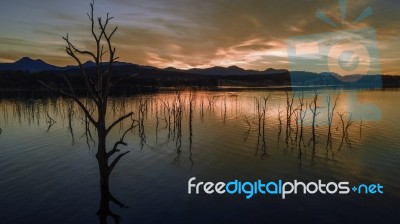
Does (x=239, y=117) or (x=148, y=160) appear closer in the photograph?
(x=148, y=160)

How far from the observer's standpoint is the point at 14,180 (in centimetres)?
1556

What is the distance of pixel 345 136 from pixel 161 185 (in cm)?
1963

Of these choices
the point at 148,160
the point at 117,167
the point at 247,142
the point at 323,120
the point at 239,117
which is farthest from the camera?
Result: the point at 239,117

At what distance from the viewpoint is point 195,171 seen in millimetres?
17672

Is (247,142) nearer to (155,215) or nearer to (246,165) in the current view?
(246,165)

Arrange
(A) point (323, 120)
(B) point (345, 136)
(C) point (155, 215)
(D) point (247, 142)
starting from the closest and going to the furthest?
1. (C) point (155, 215)
2. (D) point (247, 142)
3. (B) point (345, 136)
4. (A) point (323, 120)

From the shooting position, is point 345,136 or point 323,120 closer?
point 345,136

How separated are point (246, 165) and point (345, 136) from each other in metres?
13.7

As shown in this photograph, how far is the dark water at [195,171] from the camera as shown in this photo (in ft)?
39.5

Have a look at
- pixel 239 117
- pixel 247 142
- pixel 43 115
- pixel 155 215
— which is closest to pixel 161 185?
pixel 155 215

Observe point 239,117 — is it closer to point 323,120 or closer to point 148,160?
point 323,120

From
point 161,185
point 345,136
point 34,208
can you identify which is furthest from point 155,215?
point 345,136

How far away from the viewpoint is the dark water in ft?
39.5

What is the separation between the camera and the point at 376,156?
20.7 meters
